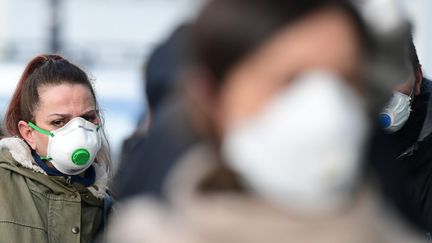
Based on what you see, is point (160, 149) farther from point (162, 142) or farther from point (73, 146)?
point (73, 146)

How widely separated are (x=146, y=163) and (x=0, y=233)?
2.32 meters

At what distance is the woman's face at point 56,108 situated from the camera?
3.92m

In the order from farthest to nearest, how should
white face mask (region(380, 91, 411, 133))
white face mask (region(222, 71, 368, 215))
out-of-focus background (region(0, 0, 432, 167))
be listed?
out-of-focus background (region(0, 0, 432, 167)) → white face mask (region(380, 91, 411, 133)) → white face mask (region(222, 71, 368, 215))

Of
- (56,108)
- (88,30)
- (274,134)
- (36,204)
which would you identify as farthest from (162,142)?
(88,30)

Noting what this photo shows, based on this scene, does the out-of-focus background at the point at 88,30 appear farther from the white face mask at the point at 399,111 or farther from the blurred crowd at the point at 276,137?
the blurred crowd at the point at 276,137

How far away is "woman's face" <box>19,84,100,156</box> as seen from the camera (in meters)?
3.92

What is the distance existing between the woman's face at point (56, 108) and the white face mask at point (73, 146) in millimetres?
23

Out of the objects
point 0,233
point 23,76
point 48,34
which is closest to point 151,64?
point 0,233

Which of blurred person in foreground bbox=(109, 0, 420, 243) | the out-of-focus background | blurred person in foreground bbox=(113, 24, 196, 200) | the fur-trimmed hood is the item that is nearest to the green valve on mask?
the fur-trimmed hood

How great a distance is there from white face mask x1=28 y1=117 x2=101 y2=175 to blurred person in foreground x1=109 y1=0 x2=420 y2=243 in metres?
2.53

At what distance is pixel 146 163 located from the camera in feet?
4.86

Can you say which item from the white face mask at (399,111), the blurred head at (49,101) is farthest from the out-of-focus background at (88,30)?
the white face mask at (399,111)

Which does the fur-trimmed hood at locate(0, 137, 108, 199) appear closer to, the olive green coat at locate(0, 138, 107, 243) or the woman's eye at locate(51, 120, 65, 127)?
the olive green coat at locate(0, 138, 107, 243)

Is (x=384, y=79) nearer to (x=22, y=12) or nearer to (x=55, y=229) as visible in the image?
(x=55, y=229)
